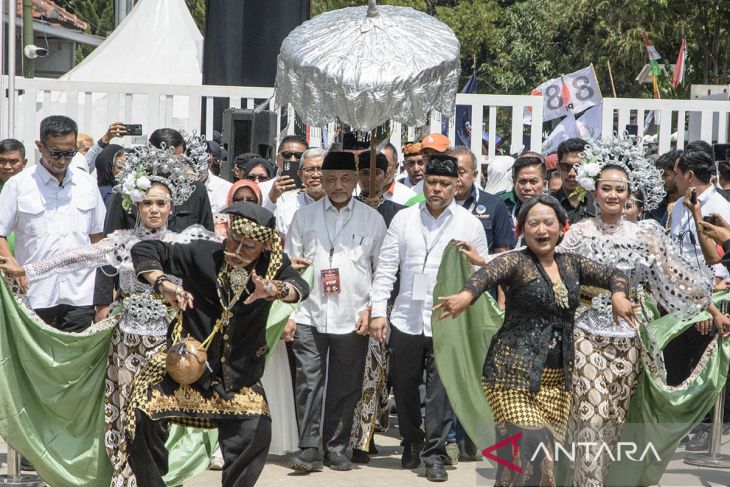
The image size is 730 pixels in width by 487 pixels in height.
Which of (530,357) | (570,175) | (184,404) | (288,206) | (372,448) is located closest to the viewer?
(184,404)

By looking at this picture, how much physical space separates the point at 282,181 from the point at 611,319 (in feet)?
9.89

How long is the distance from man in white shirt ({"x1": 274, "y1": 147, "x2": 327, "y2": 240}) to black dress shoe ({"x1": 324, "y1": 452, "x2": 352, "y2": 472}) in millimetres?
1597

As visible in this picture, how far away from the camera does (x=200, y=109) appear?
12.9 meters

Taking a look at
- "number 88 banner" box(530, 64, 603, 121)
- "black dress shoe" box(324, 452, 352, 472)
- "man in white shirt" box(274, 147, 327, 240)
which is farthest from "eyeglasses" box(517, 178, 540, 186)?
"number 88 banner" box(530, 64, 603, 121)

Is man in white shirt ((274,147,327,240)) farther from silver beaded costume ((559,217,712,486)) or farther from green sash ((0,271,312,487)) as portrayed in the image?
silver beaded costume ((559,217,712,486))

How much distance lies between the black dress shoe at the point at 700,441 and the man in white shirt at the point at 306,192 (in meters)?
3.14

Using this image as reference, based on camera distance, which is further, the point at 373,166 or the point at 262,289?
the point at 373,166

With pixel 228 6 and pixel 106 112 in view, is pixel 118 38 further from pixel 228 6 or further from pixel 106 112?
pixel 106 112

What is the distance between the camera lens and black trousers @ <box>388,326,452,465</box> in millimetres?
8023

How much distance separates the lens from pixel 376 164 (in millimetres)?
9070

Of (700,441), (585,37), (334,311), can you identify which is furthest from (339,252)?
(585,37)

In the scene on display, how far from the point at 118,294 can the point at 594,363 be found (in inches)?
105

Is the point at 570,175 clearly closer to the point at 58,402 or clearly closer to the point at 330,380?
the point at 330,380

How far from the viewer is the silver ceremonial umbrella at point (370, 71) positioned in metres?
8.38
